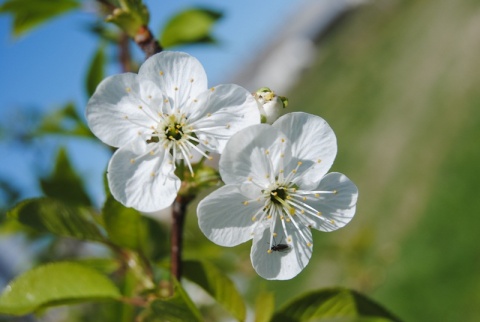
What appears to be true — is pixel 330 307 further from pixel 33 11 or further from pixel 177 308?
pixel 33 11

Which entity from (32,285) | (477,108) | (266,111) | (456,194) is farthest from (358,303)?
(477,108)

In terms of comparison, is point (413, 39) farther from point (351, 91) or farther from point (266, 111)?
point (266, 111)

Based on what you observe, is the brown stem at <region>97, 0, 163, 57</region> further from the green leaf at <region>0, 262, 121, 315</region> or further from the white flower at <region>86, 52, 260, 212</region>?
the green leaf at <region>0, 262, 121, 315</region>

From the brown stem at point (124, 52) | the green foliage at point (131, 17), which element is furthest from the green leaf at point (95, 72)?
the green foliage at point (131, 17)

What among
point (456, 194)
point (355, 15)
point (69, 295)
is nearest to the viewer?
point (69, 295)

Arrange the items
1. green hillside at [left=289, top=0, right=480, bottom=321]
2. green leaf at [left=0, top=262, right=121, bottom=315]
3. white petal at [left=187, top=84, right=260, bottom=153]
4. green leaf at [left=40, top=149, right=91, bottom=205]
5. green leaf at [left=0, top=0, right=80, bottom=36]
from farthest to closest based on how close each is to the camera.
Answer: green hillside at [left=289, top=0, right=480, bottom=321]
green leaf at [left=0, top=0, right=80, bottom=36]
green leaf at [left=40, top=149, right=91, bottom=205]
green leaf at [left=0, top=262, right=121, bottom=315]
white petal at [left=187, top=84, right=260, bottom=153]

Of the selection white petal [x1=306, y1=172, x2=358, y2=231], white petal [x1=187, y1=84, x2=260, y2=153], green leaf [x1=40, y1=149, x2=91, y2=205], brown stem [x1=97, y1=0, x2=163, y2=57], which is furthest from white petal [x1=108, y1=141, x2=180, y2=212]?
green leaf [x1=40, y1=149, x2=91, y2=205]

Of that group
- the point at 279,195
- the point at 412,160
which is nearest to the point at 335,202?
the point at 279,195
